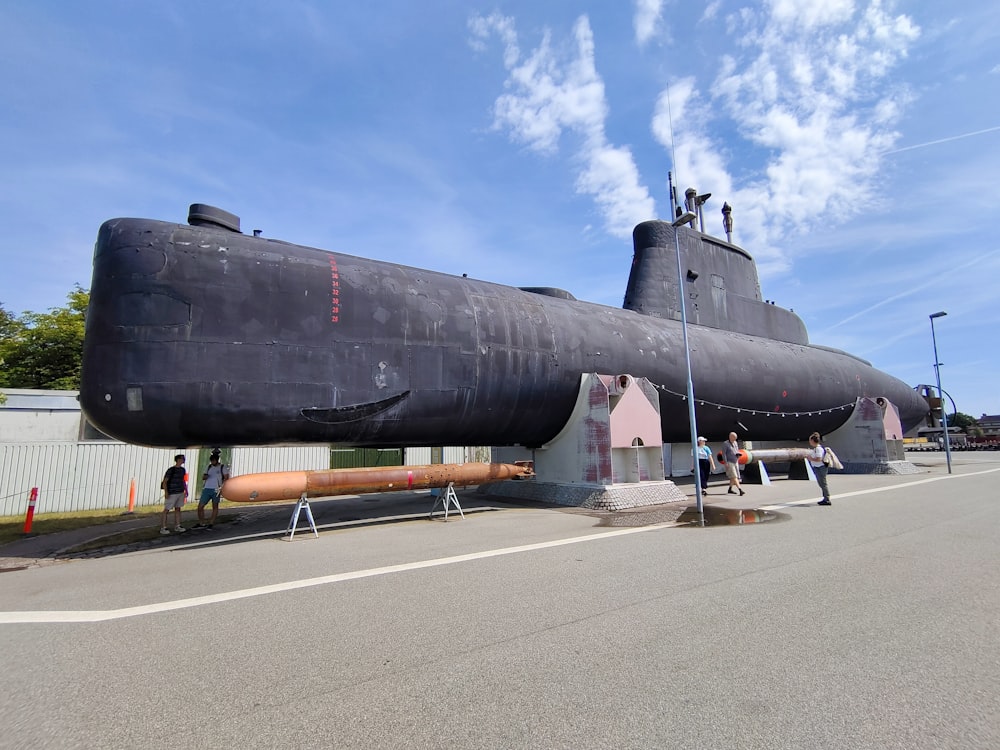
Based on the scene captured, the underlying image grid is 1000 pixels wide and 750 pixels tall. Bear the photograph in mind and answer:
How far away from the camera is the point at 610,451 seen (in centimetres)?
1138

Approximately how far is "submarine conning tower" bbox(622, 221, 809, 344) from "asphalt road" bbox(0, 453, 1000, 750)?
966 centimetres

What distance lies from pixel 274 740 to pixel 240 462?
59.6ft

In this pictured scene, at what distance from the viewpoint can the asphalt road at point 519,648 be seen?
2727 mm

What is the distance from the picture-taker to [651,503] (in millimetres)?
11594

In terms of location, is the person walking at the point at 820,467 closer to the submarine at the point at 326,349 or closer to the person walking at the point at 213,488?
the submarine at the point at 326,349

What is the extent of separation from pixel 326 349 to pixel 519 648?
6320mm

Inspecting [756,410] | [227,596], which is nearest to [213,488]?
[227,596]

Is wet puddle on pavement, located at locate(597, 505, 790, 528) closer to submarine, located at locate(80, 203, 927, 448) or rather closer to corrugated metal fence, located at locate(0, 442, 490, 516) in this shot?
submarine, located at locate(80, 203, 927, 448)

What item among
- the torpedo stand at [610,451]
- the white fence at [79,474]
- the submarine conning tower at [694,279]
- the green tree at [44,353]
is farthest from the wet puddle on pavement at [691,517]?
the green tree at [44,353]

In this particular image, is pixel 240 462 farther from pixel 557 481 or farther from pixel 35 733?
pixel 35 733

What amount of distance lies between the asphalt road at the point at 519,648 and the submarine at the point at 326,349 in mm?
2232

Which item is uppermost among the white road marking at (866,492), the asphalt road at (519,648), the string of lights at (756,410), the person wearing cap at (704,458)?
the string of lights at (756,410)

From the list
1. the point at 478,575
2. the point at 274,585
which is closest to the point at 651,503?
the point at 478,575

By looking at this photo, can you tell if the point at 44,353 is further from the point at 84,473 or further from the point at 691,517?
the point at 691,517
